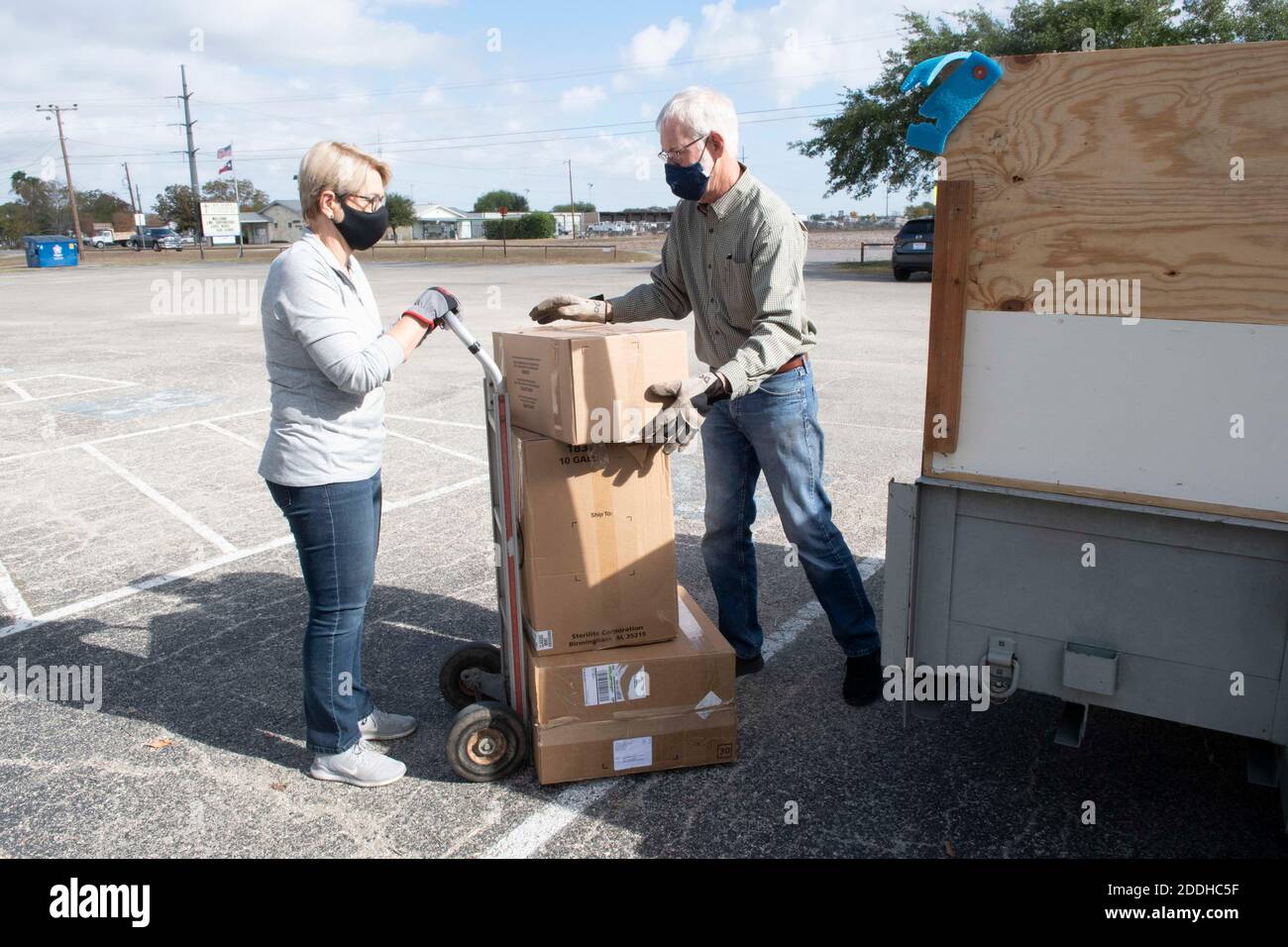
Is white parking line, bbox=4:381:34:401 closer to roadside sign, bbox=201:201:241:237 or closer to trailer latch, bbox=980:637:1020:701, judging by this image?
trailer latch, bbox=980:637:1020:701

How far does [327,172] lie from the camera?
9.63 ft

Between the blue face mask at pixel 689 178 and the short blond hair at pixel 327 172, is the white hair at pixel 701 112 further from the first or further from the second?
the short blond hair at pixel 327 172

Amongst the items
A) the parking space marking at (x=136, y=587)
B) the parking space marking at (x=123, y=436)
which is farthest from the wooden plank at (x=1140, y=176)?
the parking space marking at (x=123, y=436)

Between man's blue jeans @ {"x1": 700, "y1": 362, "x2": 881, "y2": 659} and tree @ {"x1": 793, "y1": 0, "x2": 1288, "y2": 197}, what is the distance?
2233cm

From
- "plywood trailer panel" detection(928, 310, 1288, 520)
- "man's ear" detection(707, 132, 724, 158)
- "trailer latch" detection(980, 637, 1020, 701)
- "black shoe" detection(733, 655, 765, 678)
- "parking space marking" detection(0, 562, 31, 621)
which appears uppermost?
"man's ear" detection(707, 132, 724, 158)

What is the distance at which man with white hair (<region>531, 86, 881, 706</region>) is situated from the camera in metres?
3.26

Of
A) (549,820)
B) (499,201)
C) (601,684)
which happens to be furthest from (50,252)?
(499,201)

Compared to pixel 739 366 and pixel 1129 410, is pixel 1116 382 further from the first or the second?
pixel 739 366

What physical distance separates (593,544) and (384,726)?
1.10m

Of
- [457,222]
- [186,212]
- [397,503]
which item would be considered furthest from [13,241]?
[397,503]

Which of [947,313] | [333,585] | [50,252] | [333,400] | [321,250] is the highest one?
[50,252]

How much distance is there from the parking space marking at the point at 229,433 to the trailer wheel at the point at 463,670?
192 inches

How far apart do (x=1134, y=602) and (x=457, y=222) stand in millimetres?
118620

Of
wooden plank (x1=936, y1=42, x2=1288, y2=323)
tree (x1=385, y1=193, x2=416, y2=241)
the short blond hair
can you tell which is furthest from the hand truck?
tree (x1=385, y1=193, x2=416, y2=241)
